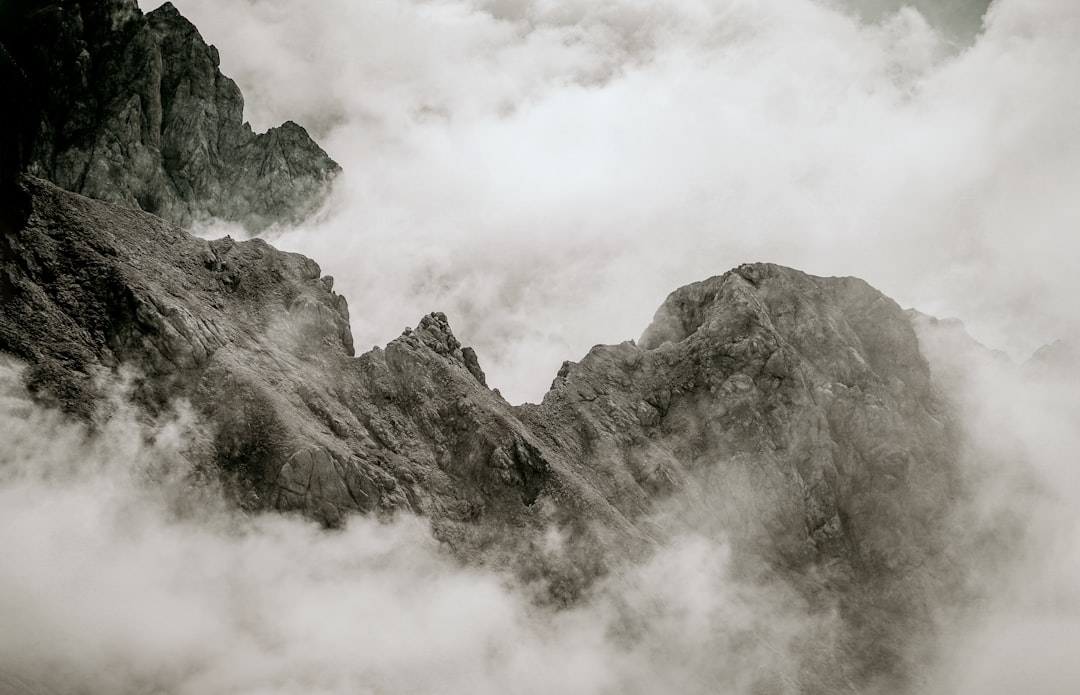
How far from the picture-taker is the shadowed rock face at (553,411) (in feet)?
386

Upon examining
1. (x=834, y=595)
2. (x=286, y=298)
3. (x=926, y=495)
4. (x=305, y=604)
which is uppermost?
(x=286, y=298)

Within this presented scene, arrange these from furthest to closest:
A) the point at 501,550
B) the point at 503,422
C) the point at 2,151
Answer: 1. the point at 503,422
2. the point at 501,550
3. the point at 2,151

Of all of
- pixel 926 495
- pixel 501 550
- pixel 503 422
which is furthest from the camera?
pixel 926 495

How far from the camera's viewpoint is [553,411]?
158000 mm

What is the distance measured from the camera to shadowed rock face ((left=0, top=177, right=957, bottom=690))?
11762cm

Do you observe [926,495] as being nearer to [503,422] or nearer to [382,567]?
[503,422]

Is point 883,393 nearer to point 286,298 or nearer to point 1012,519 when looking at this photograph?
point 1012,519

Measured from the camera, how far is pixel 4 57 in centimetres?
8900

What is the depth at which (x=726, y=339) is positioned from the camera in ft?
554

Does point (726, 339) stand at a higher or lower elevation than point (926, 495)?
higher

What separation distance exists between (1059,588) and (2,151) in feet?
614

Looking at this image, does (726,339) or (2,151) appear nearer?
(2,151)

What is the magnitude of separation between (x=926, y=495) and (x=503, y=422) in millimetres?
82397

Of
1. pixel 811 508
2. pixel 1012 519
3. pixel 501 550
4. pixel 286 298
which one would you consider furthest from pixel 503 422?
pixel 1012 519
